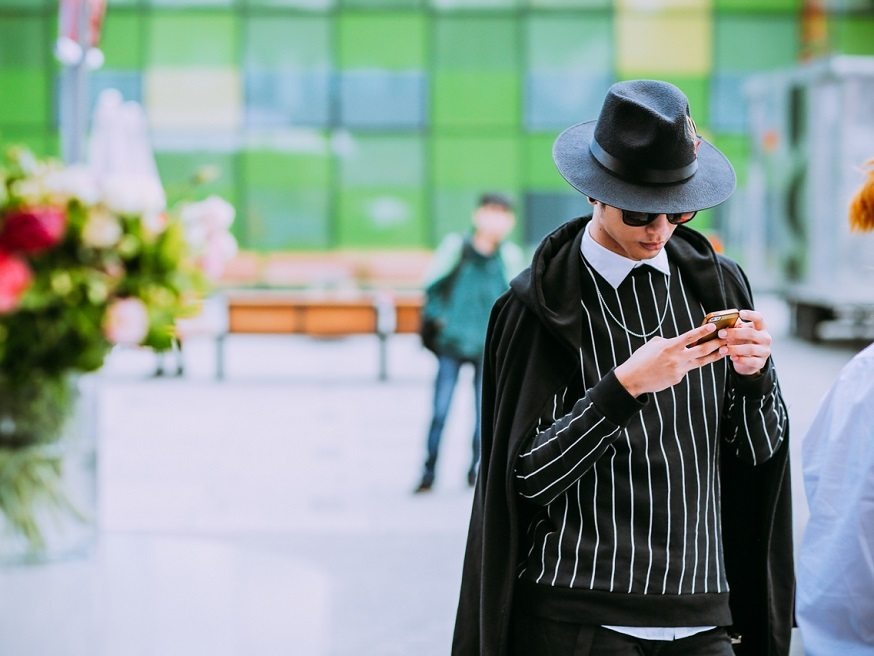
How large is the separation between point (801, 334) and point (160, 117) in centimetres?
1234

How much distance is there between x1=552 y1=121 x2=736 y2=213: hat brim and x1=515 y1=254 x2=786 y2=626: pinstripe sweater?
194 mm

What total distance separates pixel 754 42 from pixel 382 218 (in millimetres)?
7840

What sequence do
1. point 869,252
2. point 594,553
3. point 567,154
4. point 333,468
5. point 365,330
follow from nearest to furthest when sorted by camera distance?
point 594,553 → point 567,154 → point 333,468 → point 365,330 → point 869,252

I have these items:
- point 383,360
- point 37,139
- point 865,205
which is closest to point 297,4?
point 37,139

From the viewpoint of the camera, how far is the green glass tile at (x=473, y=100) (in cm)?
2286

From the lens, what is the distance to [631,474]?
2229 mm

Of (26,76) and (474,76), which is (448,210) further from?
(26,76)

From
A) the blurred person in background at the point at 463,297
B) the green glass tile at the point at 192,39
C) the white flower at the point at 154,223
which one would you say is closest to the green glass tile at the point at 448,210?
the green glass tile at the point at 192,39

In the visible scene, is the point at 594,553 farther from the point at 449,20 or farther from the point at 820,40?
the point at 449,20

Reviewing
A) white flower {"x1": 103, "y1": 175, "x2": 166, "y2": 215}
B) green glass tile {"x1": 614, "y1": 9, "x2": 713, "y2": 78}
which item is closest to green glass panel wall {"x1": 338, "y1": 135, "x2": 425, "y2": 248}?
green glass tile {"x1": 614, "y1": 9, "x2": 713, "y2": 78}

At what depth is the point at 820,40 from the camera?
18.3 metres

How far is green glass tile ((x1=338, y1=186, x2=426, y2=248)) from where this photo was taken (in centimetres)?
2283

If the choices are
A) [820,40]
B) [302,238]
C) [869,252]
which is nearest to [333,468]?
[869,252]

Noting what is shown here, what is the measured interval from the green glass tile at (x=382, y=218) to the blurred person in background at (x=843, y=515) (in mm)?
19980
